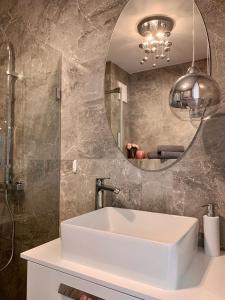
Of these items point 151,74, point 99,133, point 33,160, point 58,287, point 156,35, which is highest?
point 156,35

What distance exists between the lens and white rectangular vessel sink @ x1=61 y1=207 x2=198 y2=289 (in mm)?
753

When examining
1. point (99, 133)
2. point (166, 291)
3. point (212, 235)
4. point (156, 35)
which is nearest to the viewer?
point (166, 291)

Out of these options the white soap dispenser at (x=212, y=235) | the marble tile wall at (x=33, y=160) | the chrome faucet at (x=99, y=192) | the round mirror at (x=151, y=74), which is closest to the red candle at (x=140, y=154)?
the round mirror at (x=151, y=74)

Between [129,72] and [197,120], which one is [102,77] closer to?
[129,72]

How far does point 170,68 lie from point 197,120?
35 centimetres

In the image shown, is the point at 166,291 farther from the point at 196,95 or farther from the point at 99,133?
the point at 99,133

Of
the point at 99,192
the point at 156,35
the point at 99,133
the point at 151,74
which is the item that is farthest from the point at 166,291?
the point at 156,35

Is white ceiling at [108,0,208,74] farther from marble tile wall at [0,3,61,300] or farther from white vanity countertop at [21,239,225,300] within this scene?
white vanity countertop at [21,239,225,300]

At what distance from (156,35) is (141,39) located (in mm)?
92

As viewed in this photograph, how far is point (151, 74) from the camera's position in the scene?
132 centimetres

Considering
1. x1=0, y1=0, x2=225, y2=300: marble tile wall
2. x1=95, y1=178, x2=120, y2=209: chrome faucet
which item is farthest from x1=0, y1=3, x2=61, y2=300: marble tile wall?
x1=95, y1=178, x2=120, y2=209: chrome faucet

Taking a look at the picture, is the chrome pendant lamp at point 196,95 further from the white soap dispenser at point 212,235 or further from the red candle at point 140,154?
the white soap dispenser at point 212,235

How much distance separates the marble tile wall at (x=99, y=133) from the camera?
113 centimetres

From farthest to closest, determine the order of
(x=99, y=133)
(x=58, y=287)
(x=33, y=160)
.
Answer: (x=33, y=160) < (x=99, y=133) < (x=58, y=287)
